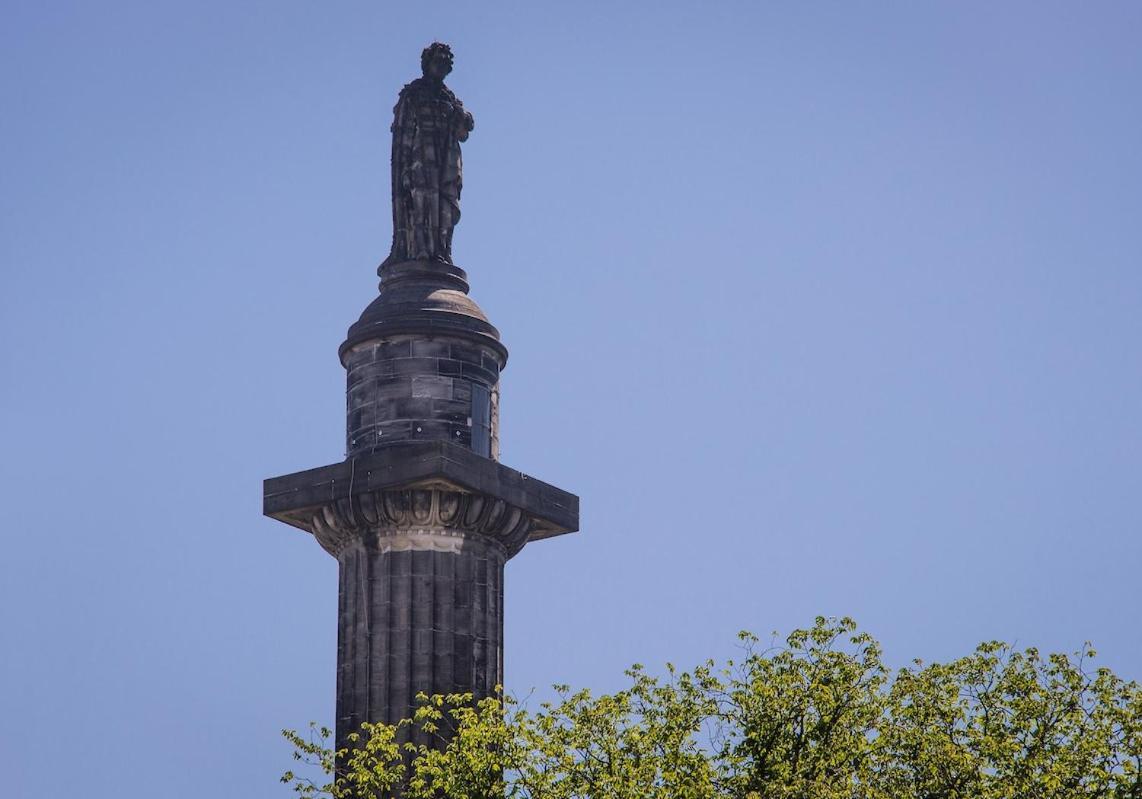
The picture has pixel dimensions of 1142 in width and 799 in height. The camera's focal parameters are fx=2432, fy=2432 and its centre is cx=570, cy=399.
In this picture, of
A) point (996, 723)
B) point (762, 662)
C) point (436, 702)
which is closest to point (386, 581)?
point (436, 702)

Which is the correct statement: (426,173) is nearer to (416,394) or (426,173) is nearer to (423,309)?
(423,309)

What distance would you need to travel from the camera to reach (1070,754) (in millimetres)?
50531

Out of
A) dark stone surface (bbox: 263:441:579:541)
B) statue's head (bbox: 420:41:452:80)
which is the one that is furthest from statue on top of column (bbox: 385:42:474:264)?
dark stone surface (bbox: 263:441:579:541)

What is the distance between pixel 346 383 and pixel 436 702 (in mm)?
11259

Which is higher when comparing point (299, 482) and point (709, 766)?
point (299, 482)

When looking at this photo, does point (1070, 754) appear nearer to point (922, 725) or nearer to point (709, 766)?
point (922, 725)

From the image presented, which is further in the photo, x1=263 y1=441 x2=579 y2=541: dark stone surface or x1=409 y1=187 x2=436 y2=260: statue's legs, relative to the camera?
x1=409 y1=187 x2=436 y2=260: statue's legs

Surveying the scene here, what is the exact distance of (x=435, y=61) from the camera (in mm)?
63125

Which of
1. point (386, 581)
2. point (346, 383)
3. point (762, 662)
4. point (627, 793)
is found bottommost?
point (627, 793)

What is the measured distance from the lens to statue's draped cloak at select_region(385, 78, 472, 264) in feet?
204

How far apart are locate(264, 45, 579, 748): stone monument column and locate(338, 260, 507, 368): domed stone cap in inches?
1.6

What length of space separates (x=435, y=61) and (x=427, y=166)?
296 centimetres

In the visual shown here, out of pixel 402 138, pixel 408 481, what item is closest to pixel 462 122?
pixel 402 138

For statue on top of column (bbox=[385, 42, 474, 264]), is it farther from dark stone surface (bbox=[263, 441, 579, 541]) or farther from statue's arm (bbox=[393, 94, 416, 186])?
dark stone surface (bbox=[263, 441, 579, 541])
